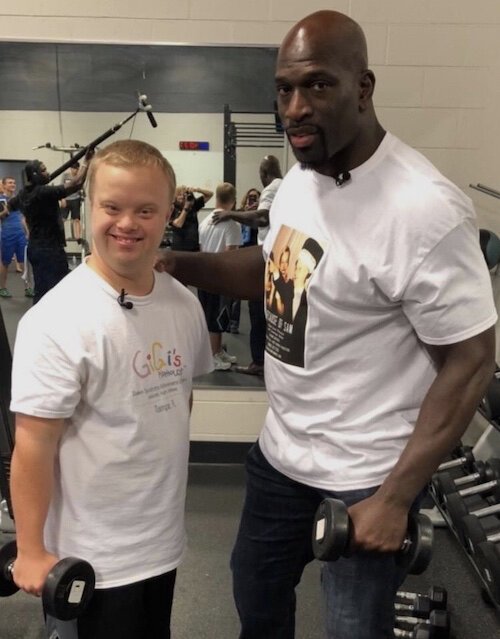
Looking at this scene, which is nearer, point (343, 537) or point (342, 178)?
point (343, 537)

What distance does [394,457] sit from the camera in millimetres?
1153

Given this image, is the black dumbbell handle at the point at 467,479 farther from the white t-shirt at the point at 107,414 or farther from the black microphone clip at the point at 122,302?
the black microphone clip at the point at 122,302

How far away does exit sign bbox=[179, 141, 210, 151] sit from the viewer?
9.68ft

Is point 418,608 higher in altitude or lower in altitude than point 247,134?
lower

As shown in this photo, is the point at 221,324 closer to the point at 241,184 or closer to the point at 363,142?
the point at 241,184

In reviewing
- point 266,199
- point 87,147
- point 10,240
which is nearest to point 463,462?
point 266,199

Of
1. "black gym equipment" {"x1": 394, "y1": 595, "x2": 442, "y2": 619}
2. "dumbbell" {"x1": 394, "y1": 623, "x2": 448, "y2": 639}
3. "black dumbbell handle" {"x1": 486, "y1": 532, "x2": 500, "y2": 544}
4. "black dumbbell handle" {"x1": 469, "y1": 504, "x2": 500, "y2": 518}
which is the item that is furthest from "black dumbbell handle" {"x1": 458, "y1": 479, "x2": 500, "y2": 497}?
"dumbbell" {"x1": 394, "y1": 623, "x2": 448, "y2": 639}

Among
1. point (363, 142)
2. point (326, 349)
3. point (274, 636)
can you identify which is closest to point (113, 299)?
point (326, 349)

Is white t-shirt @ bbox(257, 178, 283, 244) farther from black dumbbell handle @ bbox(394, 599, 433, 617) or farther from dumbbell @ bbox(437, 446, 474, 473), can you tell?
black dumbbell handle @ bbox(394, 599, 433, 617)

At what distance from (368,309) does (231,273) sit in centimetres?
47

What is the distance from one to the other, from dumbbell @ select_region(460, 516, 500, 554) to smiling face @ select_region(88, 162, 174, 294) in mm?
1405

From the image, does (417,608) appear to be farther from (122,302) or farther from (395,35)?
Answer: (395,35)

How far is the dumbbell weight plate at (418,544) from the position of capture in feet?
3.44

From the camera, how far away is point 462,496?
2.18 m
